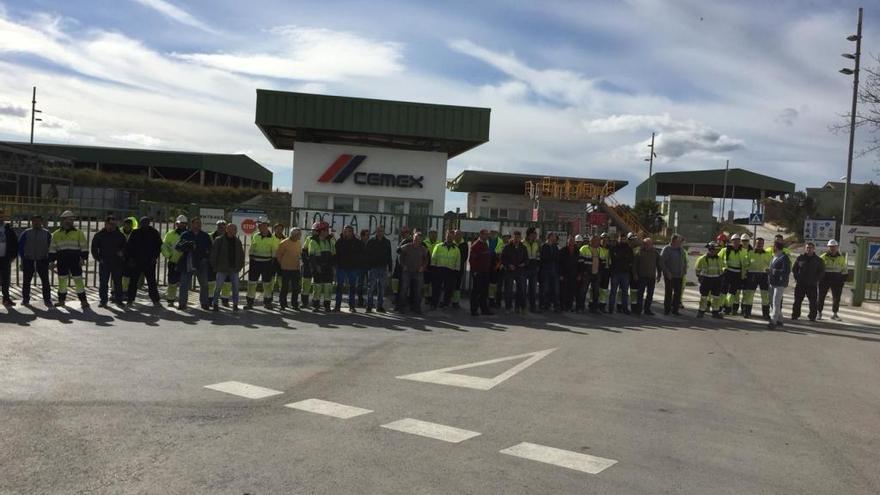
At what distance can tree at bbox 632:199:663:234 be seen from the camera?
54.5 meters

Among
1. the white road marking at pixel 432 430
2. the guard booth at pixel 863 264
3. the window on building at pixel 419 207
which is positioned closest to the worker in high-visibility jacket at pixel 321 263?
the window on building at pixel 419 207

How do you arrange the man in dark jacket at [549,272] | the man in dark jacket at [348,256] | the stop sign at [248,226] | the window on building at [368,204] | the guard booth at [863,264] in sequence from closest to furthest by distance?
the man in dark jacket at [348,256]
the man in dark jacket at [549,272]
the stop sign at [248,226]
the guard booth at [863,264]
the window on building at [368,204]

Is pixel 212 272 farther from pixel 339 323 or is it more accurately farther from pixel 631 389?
pixel 631 389

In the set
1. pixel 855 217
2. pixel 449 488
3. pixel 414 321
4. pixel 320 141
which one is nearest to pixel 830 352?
pixel 414 321

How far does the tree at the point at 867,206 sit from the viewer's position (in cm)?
5389

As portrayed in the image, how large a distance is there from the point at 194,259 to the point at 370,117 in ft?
24.3

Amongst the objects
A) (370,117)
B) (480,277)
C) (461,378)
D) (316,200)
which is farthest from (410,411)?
(316,200)

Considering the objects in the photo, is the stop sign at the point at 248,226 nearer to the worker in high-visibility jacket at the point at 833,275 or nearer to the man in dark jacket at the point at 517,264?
the man in dark jacket at the point at 517,264

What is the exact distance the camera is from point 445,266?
45.9ft

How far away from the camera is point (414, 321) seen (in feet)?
40.5

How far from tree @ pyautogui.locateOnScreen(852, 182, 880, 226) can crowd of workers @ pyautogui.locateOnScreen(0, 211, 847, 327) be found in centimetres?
4609

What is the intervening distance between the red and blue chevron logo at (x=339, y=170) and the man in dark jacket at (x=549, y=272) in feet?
23.9

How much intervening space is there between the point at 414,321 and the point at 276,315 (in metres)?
2.55

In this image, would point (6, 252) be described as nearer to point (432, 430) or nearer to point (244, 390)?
point (244, 390)
